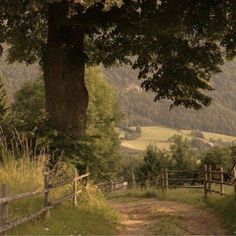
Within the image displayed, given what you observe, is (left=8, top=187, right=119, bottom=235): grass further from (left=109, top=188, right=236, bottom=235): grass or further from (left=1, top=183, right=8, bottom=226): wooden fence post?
(left=109, top=188, right=236, bottom=235): grass

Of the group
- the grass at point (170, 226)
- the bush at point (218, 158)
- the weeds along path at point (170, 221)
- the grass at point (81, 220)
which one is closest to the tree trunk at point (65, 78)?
the grass at point (81, 220)

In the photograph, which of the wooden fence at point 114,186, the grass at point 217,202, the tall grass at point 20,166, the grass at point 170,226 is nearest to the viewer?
the tall grass at point 20,166

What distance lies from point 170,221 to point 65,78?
5.21 meters

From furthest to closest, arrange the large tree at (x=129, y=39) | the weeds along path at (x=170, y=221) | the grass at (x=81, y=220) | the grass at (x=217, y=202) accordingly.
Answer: the large tree at (x=129, y=39) < the grass at (x=217, y=202) < the weeds along path at (x=170, y=221) < the grass at (x=81, y=220)

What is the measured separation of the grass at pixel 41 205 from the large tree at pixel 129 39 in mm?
2310

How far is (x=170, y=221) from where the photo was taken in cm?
1452

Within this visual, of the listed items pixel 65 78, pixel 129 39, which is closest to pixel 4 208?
pixel 65 78

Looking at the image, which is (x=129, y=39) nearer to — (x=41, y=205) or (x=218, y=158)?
(x=41, y=205)

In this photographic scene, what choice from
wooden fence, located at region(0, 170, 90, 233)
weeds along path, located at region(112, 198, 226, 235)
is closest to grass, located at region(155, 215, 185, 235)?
weeds along path, located at region(112, 198, 226, 235)

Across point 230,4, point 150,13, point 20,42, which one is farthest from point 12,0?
point 20,42

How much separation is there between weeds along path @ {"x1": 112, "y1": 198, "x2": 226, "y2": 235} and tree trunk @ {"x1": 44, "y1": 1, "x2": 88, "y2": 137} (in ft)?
10.4

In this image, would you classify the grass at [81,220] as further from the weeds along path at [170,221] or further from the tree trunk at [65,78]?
the tree trunk at [65,78]

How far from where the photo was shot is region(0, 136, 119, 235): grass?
1102 cm

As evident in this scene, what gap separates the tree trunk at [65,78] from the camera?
1625 cm
